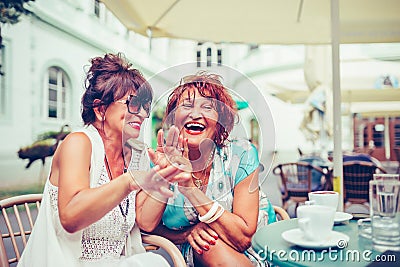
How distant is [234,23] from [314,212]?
150cm

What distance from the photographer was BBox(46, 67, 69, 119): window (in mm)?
1887

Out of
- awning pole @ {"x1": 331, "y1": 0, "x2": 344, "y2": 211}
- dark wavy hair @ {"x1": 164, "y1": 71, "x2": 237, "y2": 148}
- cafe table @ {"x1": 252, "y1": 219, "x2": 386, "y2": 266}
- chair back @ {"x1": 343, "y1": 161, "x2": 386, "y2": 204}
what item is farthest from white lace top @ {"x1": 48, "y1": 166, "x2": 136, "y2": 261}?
chair back @ {"x1": 343, "y1": 161, "x2": 386, "y2": 204}

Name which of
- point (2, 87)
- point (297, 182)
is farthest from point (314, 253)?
point (297, 182)

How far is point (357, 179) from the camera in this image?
10.1ft

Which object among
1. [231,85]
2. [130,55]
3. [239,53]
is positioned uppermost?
[239,53]

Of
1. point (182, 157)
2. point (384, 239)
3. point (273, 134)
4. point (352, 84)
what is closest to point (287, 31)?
point (273, 134)

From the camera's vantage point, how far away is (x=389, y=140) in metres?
5.53

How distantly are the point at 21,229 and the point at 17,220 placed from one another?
4 cm

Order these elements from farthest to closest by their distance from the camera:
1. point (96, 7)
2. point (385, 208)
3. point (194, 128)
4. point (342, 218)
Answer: point (96, 7) < point (194, 128) < point (342, 218) < point (385, 208)

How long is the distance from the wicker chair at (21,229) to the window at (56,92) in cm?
61

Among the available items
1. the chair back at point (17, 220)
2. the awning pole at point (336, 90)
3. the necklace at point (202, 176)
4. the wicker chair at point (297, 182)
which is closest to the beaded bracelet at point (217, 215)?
the necklace at point (202, 176)

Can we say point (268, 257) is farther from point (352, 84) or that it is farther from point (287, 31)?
point (352, 84)

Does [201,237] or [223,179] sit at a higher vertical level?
[223,179]

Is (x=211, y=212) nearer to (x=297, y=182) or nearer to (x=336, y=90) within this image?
(x=336, y=90)
